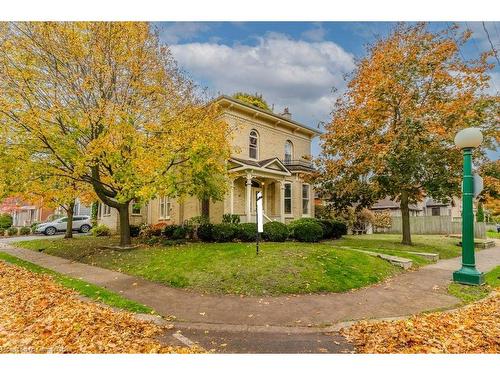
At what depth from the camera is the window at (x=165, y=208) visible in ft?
60.2

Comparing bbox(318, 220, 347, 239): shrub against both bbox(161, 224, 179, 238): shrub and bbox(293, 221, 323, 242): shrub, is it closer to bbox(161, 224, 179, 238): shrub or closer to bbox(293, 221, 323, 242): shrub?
bbox(293, 221, 323, 242): shrub

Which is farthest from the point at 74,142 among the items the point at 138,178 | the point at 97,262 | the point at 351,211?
the point at 351,211

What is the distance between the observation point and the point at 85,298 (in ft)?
18.7

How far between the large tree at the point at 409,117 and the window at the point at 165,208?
9.81 m

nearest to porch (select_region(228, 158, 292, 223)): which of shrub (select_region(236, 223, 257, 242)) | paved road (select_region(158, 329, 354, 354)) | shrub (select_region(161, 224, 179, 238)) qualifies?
shrub (select_region(236, 223, 257, 242))

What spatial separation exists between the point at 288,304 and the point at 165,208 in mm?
14463

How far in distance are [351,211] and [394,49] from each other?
35.7 ft

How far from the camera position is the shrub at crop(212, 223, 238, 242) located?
12.3m

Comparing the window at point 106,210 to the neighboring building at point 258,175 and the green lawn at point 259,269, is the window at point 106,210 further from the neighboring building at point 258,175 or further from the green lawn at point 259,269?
the green lawn at point 259,269

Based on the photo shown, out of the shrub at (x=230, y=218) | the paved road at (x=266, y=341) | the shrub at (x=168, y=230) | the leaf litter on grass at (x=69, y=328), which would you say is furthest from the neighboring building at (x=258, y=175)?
the paved road at (x=266, y=341)

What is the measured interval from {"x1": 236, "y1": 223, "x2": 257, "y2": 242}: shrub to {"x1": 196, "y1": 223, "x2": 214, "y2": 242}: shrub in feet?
3.64

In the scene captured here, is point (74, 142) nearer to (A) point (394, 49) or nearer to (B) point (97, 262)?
(B) point (97, 262)

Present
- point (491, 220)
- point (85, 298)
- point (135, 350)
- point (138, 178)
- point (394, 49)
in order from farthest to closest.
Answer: point (491, 220) → point (394, 49) → point (138, 178) → point (85, 298) → point (135, 350)

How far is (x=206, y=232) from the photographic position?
41.5ft
